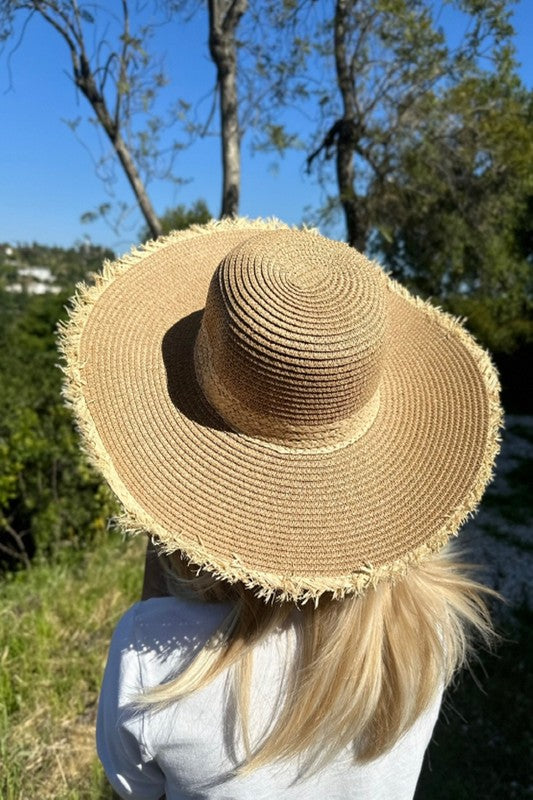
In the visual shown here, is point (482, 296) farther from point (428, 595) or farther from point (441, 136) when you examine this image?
point (428, 595)

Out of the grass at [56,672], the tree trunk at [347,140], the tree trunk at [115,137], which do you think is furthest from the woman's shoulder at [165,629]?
the tree trunk at [347,140]

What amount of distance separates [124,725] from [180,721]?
98 mm

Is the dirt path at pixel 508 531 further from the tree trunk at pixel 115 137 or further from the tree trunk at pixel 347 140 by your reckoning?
the tree trunk at pixel 115 137

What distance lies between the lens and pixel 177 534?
3.56 feet

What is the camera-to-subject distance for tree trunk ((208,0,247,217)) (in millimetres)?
4887

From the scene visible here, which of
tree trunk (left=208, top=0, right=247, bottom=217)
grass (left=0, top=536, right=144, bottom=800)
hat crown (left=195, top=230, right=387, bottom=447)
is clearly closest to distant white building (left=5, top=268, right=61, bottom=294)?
tree trunk (left=208, top=0, right=247, bottom=217)

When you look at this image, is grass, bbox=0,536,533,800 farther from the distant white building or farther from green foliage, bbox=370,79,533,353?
the distant white building

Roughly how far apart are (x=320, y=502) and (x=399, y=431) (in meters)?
0.26

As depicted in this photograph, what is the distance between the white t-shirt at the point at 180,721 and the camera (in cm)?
105

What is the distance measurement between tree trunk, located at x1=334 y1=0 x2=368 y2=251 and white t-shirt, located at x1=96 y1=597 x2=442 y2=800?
245 inches

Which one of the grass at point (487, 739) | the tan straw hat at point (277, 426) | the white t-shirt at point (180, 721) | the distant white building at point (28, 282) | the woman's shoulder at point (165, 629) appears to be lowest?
the grass at point (487, 739)

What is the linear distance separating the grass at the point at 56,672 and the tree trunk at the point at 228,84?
3166 mm

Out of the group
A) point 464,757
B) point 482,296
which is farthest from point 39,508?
point 482,296

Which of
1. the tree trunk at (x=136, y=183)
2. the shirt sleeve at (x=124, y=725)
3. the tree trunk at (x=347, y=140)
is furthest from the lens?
the tree trunk at (x=347, y=140)
